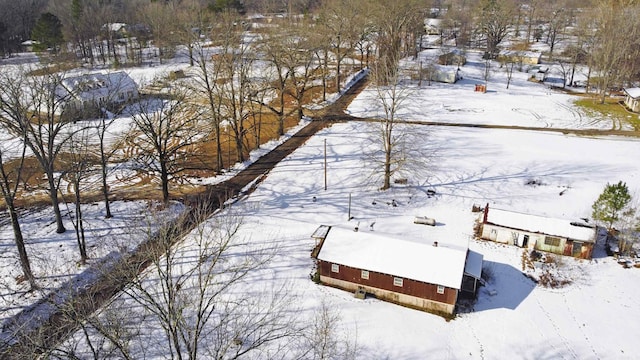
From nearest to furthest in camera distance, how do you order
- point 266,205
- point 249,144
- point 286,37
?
1. point 266,205
2. point 249,144
3. point 286,37

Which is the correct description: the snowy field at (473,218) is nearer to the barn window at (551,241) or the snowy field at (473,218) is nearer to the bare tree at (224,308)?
the barn window at (551,241)

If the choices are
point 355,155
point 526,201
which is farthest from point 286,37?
point 526,201

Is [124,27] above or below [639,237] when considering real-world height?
above

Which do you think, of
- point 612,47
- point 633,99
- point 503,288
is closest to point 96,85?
point 503,288

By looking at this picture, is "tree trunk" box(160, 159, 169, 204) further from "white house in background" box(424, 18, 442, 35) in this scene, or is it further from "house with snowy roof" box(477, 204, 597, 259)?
"white house in background" box(424, 18, 442, 35)

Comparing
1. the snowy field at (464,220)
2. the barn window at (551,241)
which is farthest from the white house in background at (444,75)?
the barn window at (551,241)

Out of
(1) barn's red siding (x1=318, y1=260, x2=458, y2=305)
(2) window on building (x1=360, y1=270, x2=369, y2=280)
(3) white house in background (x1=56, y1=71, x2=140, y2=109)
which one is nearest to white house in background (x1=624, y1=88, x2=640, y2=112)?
(1) barn's red siding (x1=318, y1=260, x2=458, y2=305)

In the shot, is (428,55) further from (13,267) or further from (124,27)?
(13,267)
